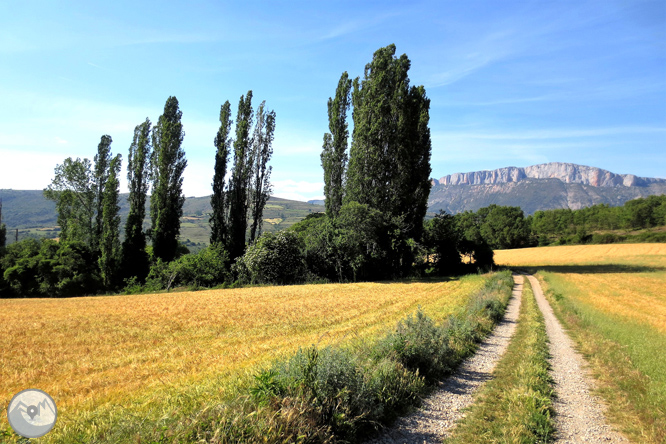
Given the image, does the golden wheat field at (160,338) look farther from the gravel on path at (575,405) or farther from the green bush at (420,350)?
the gravel on path at (575,405)

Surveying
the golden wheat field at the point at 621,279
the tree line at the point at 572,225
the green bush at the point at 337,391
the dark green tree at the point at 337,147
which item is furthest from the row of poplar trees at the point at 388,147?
the tree line at the point at 572,225

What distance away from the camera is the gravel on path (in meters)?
5.58

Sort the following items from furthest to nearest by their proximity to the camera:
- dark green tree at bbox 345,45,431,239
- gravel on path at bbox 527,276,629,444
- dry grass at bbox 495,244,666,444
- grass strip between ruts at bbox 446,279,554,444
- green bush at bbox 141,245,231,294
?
green bush at bbox 141,245,231,294 < dark green tree at bbox 345,45,431,239 < dry grass at bbox 495,244,666,444 < gravel on path at bbox 527,276,629,444 < grass strip between ruts at bbox 446,279,554,444

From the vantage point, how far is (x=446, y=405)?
6.52 m

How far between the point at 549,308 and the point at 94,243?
47162 millimetres

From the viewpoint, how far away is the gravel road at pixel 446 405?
5.37 m

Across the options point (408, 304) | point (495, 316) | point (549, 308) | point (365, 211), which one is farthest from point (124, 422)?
point (365, 211)

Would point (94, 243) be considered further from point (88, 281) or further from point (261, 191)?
point (261, 191)

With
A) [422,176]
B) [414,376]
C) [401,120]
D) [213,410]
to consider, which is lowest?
[414,376]

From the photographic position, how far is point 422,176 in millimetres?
38000

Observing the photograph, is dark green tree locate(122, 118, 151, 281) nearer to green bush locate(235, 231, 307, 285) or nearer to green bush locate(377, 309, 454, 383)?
green bush locate(235, 231, 307, 285)

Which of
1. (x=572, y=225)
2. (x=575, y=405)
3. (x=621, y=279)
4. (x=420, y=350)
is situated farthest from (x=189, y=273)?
(x=572, y=225)

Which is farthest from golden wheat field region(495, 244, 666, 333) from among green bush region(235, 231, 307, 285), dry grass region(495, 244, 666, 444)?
green bush region(235, 231, 307, 285)

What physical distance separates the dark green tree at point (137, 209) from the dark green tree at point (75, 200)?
631cm
